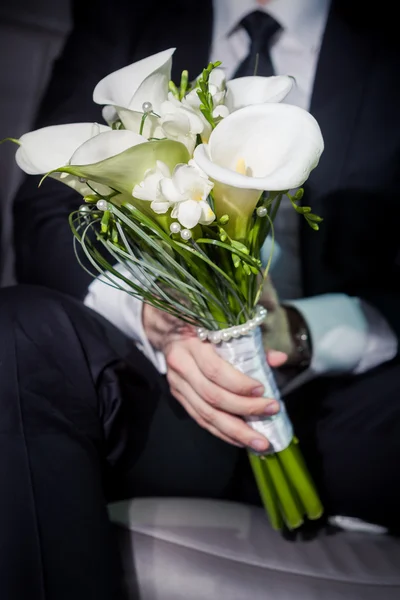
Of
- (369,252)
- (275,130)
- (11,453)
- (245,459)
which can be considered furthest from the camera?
(369,252)

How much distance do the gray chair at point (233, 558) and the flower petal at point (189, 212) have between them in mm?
420

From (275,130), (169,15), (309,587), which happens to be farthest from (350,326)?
(169,15)

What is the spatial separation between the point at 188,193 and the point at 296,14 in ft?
2.09

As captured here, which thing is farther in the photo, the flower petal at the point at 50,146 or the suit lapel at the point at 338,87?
the suit lapel at the point at 338,87

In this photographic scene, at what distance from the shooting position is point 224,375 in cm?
62

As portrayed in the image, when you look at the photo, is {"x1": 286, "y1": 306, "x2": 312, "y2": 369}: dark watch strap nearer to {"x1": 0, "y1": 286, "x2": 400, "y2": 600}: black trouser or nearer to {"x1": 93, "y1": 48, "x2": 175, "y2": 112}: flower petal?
{"x1": 0, "y1": 286, "x2": 400, "y2": 600}: black trouser

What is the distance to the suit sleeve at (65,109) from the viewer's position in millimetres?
955

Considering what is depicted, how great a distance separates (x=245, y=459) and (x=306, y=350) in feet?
0.59

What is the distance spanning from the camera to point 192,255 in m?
0.51

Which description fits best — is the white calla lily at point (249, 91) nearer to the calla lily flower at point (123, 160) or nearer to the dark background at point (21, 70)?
the calla lily flower at point (123, 160)

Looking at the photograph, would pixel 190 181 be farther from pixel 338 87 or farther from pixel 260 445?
pixel 338 87

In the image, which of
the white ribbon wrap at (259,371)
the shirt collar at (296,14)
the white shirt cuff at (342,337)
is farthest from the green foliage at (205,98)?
the shirt collar at (296,14)

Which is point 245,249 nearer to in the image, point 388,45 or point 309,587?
point 309,587

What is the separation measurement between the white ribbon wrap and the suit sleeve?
40cm
